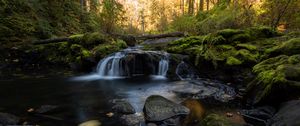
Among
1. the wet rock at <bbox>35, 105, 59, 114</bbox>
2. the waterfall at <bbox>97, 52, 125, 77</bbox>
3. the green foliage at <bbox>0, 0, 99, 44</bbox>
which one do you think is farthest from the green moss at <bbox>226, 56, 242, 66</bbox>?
the green foliage at <bbox>0, 0, 99, 44</bbox>

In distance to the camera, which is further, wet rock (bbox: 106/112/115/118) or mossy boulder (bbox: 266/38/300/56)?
mossy boulder (bbox: 266/38/300/56)

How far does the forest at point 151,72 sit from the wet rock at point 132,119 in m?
0.02

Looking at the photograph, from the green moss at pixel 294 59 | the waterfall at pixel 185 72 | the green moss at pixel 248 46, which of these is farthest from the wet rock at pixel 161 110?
the green moss at pixel 248 46

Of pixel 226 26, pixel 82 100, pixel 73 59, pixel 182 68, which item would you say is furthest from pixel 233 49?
pixel 73 59

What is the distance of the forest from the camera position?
5578 mm

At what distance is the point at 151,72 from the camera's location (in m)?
11.4

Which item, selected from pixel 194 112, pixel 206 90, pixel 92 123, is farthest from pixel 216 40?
pixel 92 123

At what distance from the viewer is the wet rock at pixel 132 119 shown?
17.7ft

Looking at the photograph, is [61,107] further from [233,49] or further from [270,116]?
[233,49]

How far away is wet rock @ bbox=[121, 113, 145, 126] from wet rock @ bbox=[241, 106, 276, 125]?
2.35 meters

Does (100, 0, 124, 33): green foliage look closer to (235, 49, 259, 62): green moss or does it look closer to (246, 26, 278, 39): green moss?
(246, 26, 278, 39): green moss

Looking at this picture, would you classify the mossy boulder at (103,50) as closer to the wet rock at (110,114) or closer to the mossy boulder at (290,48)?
the wet rock at (110,114)

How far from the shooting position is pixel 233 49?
9.71 metres

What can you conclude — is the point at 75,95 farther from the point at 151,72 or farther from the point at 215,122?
the point at 215,122
